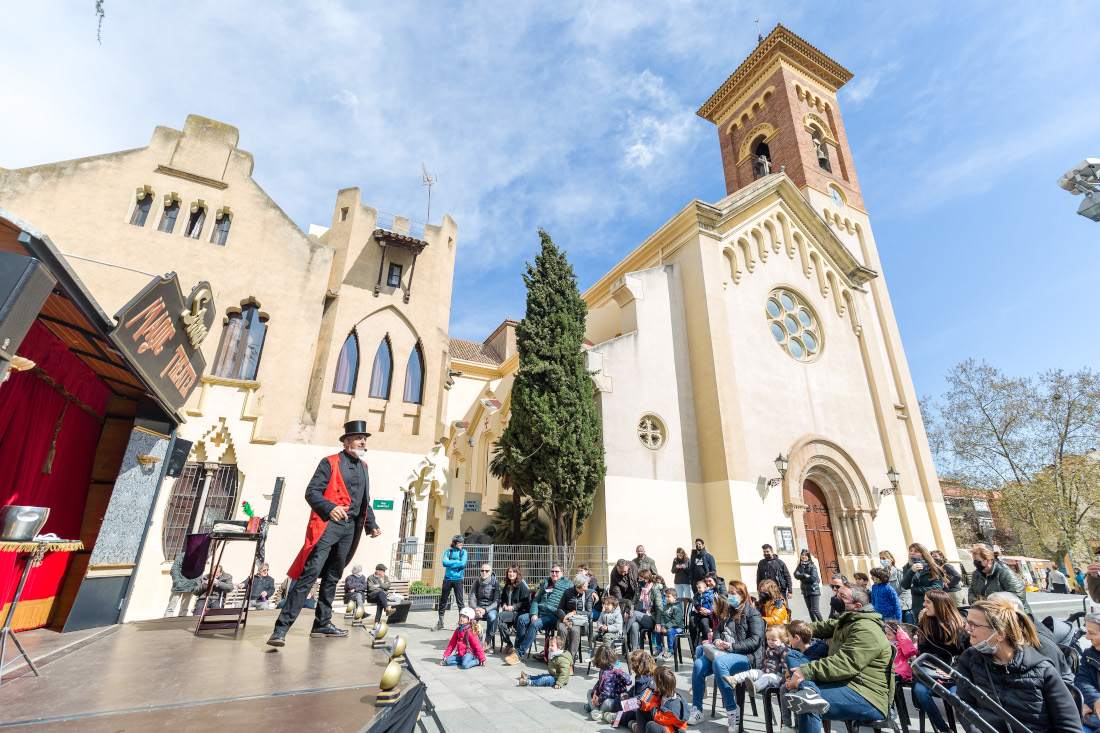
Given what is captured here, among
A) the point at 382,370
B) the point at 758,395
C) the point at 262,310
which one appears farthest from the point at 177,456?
the point at 758,395

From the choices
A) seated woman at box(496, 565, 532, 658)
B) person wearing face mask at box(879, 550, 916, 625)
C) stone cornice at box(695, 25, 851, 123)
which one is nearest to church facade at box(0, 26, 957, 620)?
person wearing face mask at box(879, 550, 916, 625)

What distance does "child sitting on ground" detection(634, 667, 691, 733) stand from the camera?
14.9 feet

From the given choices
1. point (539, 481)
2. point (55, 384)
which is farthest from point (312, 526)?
point (539, 481)

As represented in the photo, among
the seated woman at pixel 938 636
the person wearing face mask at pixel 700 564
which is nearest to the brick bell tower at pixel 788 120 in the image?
the person wearing face mask at pixel 700 564

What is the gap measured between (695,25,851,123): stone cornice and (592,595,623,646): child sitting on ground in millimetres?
29888

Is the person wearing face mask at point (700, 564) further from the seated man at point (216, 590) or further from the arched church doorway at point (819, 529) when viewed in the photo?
the seated man at point (216, 590)

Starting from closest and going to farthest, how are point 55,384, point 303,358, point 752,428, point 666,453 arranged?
1. point 55,384
2. point 303,358
3. point 666,453
4. point 752,428

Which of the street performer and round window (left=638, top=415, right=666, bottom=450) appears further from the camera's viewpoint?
round window (left=638, top=415, right=666, bottom=450)

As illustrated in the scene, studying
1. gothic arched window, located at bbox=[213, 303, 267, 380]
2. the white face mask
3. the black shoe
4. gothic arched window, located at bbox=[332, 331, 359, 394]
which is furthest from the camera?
gothic arched window, located at bbox=[332, 331, 359, 394]

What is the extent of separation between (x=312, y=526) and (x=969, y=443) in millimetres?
32762

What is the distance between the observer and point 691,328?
1703 centimetres

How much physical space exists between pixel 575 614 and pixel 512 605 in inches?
56.5

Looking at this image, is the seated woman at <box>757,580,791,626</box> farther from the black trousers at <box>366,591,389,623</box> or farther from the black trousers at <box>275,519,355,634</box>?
the black trousers at <box>366,591,389,623</box>

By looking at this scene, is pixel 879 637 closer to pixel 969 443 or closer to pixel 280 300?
pixel 280 300
